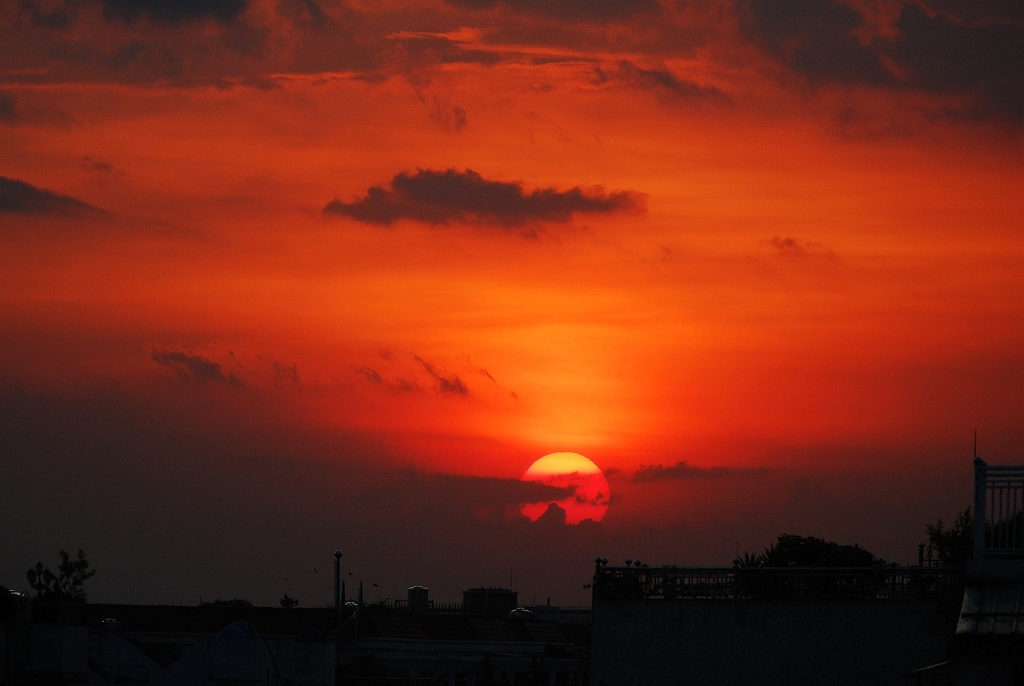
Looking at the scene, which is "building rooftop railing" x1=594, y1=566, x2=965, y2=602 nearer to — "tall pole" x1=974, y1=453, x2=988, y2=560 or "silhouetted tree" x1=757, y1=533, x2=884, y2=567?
"tall pole" x1=974, y1=453, x2=988, y2=560

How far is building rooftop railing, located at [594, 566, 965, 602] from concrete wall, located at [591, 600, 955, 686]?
0.26 meters

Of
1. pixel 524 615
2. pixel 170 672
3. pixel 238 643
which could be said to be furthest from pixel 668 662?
pixel 524 615

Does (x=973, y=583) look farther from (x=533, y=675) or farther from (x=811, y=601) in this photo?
(x=533, y=675)

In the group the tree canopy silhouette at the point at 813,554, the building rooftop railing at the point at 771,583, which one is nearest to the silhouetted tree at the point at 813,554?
the tree canopy silhouette at the point at 813,554

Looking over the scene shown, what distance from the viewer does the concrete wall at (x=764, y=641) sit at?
106ft

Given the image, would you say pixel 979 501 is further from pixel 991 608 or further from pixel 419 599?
pixel 419 599

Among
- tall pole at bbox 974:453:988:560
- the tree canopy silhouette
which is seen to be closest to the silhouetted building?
tall pole at bbox 974:453:988:560

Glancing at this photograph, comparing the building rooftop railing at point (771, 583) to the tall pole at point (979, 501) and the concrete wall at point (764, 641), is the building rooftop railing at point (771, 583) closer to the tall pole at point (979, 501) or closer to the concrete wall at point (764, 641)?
the concrete wall at point (764, 641)

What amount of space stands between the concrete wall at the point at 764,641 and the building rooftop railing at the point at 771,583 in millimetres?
263

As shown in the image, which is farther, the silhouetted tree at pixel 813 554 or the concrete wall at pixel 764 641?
the silhouetted tree at pixel 813 554

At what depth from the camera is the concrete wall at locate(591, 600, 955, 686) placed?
106 feet

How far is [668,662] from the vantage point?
33.5 m

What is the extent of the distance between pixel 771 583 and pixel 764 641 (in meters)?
1.46

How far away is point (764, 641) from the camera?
108ft
